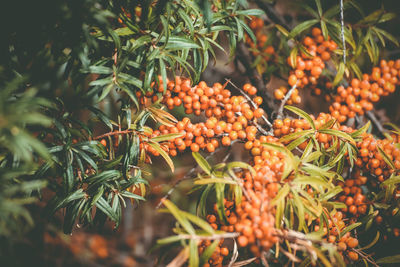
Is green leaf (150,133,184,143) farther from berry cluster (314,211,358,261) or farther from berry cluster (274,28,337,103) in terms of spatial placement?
berry cluster (314,211,358,261)

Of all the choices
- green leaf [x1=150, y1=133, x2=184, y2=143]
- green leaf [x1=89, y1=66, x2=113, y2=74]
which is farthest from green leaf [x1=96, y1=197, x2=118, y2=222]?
green leaf [x1=89, y1=66, x2=113, y2=74]

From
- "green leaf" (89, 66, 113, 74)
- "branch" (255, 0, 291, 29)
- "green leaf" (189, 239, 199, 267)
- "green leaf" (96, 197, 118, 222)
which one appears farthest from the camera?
"branch" (255, 0, 291, 29)

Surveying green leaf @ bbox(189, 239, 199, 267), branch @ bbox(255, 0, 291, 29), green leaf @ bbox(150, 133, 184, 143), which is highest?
branch @ bbox(255, 0, 291, 29)

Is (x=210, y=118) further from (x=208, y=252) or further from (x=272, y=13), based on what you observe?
(x=272, y=13)

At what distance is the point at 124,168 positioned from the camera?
106cm

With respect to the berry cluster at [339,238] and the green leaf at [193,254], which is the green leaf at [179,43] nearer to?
the green leaf at [193,254]

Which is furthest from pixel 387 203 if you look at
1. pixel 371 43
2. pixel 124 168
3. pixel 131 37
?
pixel 131 37

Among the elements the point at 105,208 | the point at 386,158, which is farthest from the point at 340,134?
the point at 105,208

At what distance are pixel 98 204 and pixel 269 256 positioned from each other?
2.94 feet

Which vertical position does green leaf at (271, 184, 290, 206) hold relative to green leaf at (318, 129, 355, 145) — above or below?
below

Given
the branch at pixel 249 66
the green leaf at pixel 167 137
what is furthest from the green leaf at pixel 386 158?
the green leaf at pixel 167 137

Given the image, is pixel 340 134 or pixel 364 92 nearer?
pixel 340 134

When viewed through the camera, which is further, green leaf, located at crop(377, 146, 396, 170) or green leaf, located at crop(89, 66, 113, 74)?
green leaf, located at crop(377, 146, 396, 170)

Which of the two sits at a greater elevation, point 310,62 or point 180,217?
point 310,62
